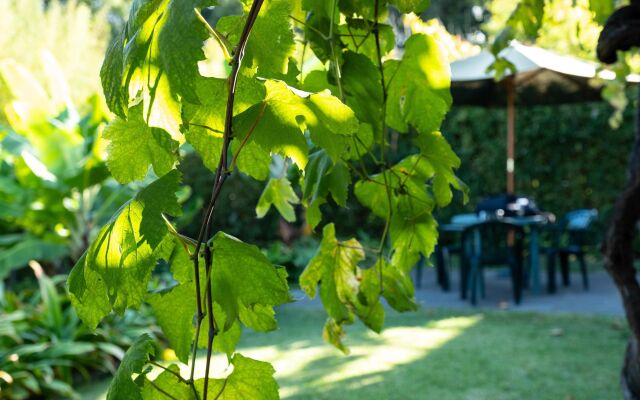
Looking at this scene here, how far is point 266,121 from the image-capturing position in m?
0.65

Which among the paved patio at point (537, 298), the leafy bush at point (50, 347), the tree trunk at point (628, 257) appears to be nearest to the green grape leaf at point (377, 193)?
the tree trunk at point (628, 257)

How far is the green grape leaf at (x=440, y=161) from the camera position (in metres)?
1.00

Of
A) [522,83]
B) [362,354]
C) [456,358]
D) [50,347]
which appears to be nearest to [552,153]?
[522,83]

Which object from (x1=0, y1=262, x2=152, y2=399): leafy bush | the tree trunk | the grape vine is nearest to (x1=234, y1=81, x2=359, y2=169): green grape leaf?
the grape vine

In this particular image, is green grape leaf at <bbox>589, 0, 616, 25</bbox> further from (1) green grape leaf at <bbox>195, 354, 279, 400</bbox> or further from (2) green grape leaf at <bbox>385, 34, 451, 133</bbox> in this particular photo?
(1) green grape leaf at <bbox>195, 354, 279, 400</bbox>

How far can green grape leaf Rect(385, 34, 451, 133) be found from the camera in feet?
3.10

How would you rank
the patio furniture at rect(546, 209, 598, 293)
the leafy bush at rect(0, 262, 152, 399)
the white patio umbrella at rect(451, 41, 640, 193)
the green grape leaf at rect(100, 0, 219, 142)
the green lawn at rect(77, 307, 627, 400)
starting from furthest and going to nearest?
1. the patio furniture at rect(546, 209, 598, 293)
2. the white patio umbrella at rect(451, 41, 640, 193)
3. the leafy bush at rect(0, 262, 152, 399)
4. the green lawn at rect(77, 307, 627, 400)
5. the green grape leaf at rect(100, 0, 219, 142)

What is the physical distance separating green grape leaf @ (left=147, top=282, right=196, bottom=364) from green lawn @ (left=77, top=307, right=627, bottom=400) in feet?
11.6

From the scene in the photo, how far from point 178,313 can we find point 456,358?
451 centimetres

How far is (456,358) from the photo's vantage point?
197 inches

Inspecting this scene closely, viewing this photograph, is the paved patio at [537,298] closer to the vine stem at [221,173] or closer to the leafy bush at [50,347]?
the leafy bush at [50,347]

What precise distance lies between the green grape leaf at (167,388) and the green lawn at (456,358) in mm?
3584

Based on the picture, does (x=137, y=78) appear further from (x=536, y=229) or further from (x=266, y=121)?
(x=536, y=229)

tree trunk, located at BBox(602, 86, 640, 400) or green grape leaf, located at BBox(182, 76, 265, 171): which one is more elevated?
green grape leaf, located at BBox(182, 76, 265, 171)
